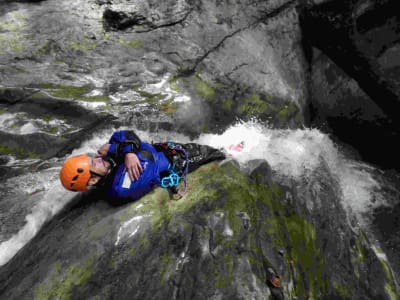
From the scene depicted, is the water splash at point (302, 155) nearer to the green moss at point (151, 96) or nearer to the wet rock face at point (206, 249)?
the wet rock face at point (206, 249)

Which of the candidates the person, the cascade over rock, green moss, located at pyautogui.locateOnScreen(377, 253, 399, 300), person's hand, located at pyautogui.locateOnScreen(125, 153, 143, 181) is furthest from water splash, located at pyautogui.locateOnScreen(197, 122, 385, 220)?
person's hand, located at pyautogui.locateOnScreen(125, 153, 143, 181)

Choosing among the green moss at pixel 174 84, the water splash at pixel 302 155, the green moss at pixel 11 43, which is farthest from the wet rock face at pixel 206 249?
the green moss at pixel 11 43

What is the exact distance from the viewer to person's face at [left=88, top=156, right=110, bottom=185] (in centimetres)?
418

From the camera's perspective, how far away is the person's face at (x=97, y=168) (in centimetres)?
418

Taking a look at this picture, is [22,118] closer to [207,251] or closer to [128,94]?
[128,94]

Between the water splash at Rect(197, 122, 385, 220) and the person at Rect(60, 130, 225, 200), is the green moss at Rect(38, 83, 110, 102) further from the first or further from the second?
the water splash at Rect(197, 122, 385, 220)

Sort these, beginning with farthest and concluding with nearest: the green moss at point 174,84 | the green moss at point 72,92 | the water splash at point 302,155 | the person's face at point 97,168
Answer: the green moss at point 174,84 < the green moss at point 72,92 < the water splash at point 302,155 < the person's face at point 97,168

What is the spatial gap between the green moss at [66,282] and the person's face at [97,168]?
3.66 ft

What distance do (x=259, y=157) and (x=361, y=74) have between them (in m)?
4.30

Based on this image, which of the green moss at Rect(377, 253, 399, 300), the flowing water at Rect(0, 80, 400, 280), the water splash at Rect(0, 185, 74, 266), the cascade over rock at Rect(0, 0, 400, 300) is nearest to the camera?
the cascade over rock at Rect(0, 0, 400, 300)

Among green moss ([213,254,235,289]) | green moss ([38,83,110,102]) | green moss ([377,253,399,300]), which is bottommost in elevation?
green moss ([377,253,399,300])

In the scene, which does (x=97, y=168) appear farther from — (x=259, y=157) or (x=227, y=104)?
(x=227, y=104)

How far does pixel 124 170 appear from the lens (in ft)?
14.1

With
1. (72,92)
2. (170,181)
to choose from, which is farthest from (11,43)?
(170,181)
